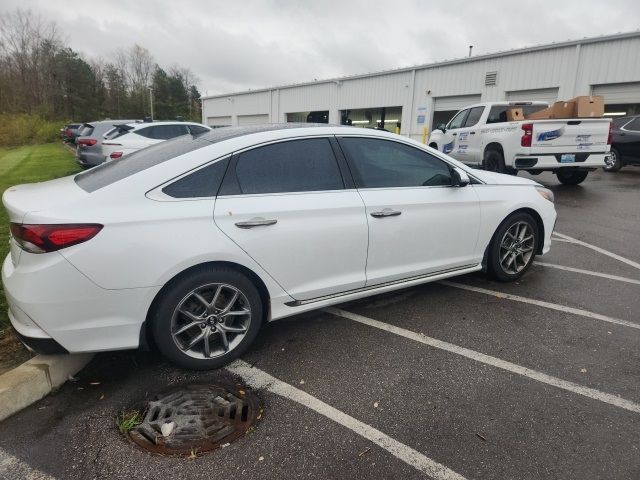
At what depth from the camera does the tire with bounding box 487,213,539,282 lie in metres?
4.32

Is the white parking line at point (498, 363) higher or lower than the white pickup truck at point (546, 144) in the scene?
lower

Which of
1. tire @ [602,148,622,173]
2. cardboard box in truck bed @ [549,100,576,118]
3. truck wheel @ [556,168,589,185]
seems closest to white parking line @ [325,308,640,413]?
cardboard box in truck bed @ [549,100,576,118]

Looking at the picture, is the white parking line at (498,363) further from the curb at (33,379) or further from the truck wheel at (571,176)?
the truck wheel at (571,176)

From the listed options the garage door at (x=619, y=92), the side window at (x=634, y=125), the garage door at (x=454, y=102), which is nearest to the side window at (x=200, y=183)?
the side window at (x=634, y=125)

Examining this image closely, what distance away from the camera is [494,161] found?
10.2 meters

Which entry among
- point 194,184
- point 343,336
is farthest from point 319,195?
point 343,336

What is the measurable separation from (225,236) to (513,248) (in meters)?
3.10

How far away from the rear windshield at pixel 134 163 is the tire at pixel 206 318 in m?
0.82

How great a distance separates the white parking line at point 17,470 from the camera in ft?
6.77

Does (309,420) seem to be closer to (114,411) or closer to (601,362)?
(114,411)

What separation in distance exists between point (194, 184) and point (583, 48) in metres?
18.4

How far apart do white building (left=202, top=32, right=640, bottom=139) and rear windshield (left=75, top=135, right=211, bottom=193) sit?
17.5 m

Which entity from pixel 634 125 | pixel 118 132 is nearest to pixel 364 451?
pixel 118 132

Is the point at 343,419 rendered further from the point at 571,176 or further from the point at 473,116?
the point at 571,176
